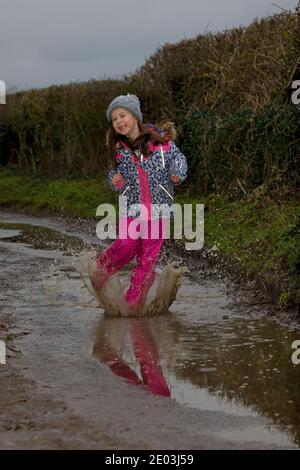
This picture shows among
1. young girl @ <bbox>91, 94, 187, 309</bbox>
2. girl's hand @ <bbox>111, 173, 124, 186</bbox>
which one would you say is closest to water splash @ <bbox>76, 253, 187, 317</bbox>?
young girl @ <bbox>91, 94, 187, 309</bbox>

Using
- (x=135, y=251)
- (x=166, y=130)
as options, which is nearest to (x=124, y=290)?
(x=135, y=251)

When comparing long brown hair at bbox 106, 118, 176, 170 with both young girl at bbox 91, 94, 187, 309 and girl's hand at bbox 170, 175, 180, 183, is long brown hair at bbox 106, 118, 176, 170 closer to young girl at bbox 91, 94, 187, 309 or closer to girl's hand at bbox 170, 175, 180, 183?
young girl at bbox 91, 94, 187, 309

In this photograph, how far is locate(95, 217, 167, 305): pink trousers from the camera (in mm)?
9609

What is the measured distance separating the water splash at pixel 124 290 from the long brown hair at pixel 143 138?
1024mm

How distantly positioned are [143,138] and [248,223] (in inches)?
198

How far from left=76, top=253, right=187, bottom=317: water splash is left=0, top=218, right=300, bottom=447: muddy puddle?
0.36ft

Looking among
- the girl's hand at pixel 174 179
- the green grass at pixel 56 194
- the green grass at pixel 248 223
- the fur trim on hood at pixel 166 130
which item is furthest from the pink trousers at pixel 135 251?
the green grass at pixel 56 194

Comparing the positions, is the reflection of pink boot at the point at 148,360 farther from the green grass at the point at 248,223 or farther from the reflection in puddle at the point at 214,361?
the green grass at the point at 248,223

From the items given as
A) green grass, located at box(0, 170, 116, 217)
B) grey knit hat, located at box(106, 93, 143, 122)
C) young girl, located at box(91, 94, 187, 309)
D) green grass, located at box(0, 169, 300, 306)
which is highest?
grey knit hat, located at box(106, 93, 143, 122)

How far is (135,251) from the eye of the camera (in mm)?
9789

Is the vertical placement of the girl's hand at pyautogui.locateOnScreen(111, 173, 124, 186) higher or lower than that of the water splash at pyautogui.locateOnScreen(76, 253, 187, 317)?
higher

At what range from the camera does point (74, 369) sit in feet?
24.5

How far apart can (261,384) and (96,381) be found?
1.13 meters
